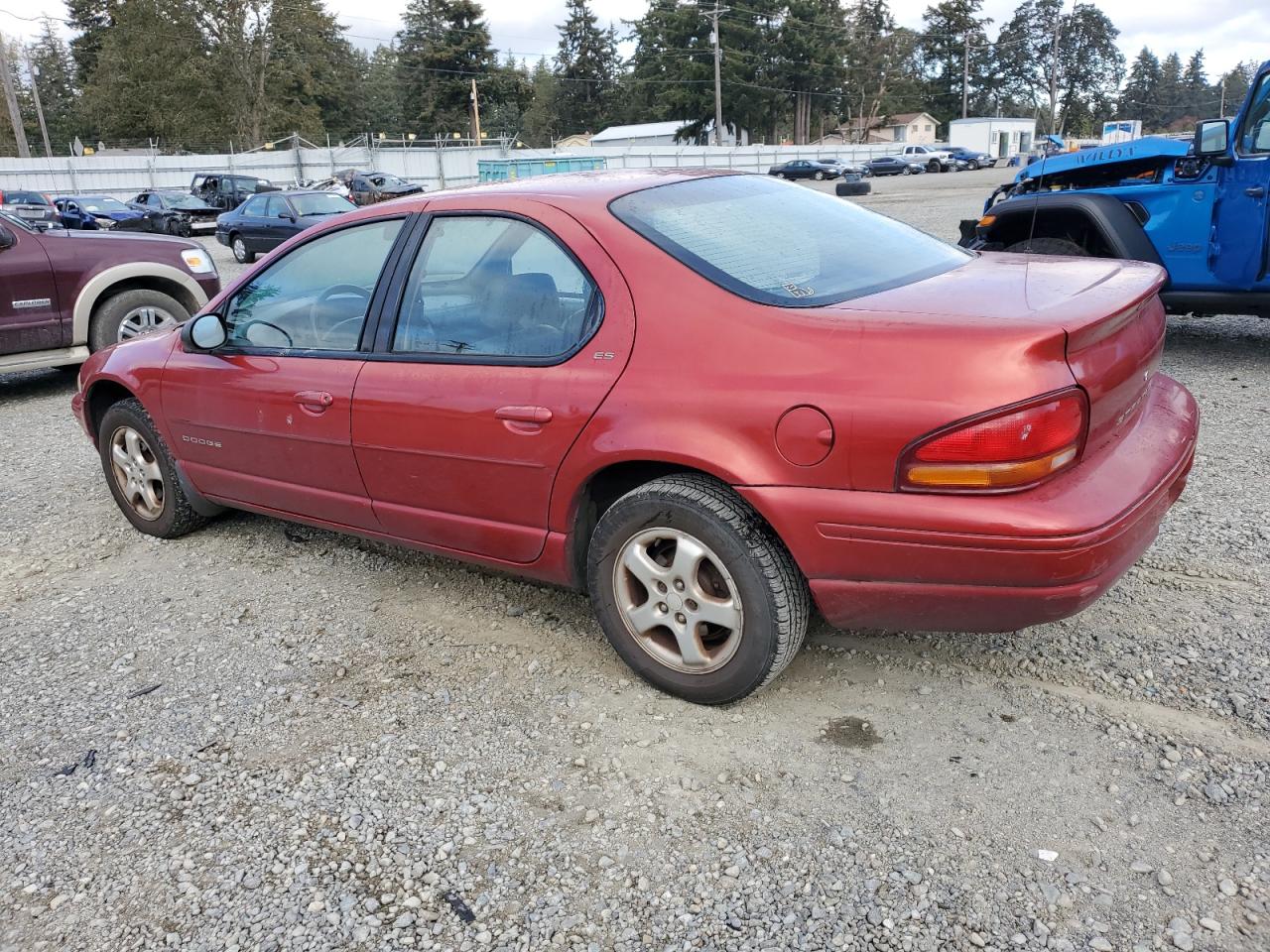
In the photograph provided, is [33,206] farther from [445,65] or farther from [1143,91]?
[1143,91]

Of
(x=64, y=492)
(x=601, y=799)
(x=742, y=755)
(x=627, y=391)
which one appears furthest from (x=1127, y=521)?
(x=64, y=492)

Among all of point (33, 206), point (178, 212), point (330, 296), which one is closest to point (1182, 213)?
point (330, 296)

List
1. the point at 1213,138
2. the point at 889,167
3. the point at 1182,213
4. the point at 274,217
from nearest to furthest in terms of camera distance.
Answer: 1. the point at 1213,138
2. the point at 1182,213
3. the point at 274,217
4. the point at 889,167

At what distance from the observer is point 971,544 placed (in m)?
2.42

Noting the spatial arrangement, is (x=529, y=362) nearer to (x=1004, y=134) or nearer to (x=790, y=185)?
(x=790, y=185)

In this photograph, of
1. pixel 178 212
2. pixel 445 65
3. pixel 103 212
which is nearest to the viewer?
pixel 103 212

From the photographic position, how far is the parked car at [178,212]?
85.4 feet

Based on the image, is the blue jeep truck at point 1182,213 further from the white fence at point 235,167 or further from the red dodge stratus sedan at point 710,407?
the white fence at point 235,167

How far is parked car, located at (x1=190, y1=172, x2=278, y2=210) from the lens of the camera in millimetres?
27047

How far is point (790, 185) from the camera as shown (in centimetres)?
372

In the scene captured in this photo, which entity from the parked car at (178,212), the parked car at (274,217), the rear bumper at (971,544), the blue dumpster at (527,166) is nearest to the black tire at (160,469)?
the rear bumper at (971,544)

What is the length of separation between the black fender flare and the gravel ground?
3.40 meters

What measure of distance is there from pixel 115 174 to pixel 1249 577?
4518cm

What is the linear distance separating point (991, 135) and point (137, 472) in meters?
75.0
